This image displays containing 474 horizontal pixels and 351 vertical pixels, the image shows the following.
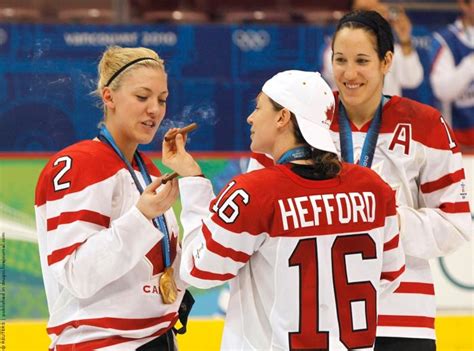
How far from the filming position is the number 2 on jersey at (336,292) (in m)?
2.07

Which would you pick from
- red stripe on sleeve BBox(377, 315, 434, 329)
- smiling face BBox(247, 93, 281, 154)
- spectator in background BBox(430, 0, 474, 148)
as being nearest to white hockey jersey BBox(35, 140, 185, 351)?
smiling face BBox(247, 93, 281, 154)

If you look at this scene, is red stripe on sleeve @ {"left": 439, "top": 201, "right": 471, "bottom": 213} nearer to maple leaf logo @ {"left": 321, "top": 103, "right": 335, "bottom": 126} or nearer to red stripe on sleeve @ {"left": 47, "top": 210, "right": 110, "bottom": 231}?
maple leaf logo @ {"left": 321, "top": 103, "right": 335, "bottom": 126}

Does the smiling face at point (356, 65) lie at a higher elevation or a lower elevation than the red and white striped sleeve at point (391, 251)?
higher

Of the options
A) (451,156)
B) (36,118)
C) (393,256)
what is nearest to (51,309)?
(393,256)

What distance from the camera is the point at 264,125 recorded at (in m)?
2.15

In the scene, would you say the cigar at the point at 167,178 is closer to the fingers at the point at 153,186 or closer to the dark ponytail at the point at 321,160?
the fingers at the point at 153,186

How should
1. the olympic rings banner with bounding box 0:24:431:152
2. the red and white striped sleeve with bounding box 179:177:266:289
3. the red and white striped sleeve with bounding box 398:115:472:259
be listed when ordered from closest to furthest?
the red and white striped sleeve with bounding box 179:177:266:289, the red and white striped sleeve with bounding box 398:115:472:259, the olympic rings banner with bounding box 0:24:431:152

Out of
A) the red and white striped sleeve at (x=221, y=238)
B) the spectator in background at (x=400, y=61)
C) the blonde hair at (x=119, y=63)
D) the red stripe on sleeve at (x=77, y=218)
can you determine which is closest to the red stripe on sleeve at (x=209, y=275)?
the red and white striped sleeve at (x=221, y=238)

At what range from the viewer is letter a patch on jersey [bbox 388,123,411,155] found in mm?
2611

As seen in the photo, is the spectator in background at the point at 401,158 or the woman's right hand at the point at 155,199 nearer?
the woman's right hand at the point at 155,199

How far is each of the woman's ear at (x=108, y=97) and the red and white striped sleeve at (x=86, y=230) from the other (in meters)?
0.18

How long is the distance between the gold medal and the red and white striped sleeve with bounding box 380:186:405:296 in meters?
0.48

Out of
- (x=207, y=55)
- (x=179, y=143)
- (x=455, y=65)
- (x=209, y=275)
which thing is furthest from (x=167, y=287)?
(x=455, y=65)

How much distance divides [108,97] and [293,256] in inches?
24.5
